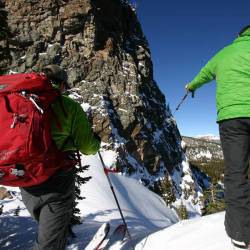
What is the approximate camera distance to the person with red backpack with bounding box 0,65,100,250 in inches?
142

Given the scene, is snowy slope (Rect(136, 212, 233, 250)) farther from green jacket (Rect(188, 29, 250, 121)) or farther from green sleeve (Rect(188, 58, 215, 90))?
green sleeve (Rect(188, 58, 215, 90))

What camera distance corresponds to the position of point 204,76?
190 inches

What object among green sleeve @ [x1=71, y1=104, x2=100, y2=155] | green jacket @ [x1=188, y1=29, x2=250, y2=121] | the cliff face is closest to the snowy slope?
green jacket @ [x1=188, y1=29, x2=250, y2=121]

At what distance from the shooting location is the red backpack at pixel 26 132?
358 centimetres

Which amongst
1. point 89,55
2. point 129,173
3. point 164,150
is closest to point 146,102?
point 164,150

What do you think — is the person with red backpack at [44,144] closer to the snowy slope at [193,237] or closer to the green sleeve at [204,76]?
the green sleeve at [204,76]

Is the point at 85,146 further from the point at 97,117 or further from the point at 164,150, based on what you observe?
the point at 164,150

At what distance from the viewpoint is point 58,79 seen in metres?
4.24

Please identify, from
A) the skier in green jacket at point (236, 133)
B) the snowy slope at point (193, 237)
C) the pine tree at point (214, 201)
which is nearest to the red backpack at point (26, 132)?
the skier in green jacket at point (236, 133)

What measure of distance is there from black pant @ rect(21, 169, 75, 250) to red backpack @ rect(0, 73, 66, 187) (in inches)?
9.3

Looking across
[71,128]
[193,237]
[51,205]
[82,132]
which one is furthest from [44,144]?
[193,237]

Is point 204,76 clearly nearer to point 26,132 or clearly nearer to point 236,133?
point 236,133

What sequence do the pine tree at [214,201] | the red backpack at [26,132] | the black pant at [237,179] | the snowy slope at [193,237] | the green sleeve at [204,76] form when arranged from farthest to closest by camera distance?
the pine tree at [214,201] → the snowy slope at [193,237] → the green sleeve at [204,76] → the black pant at [237,179] → the red backpack at [26,132]

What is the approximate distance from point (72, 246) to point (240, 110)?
6.74 m
